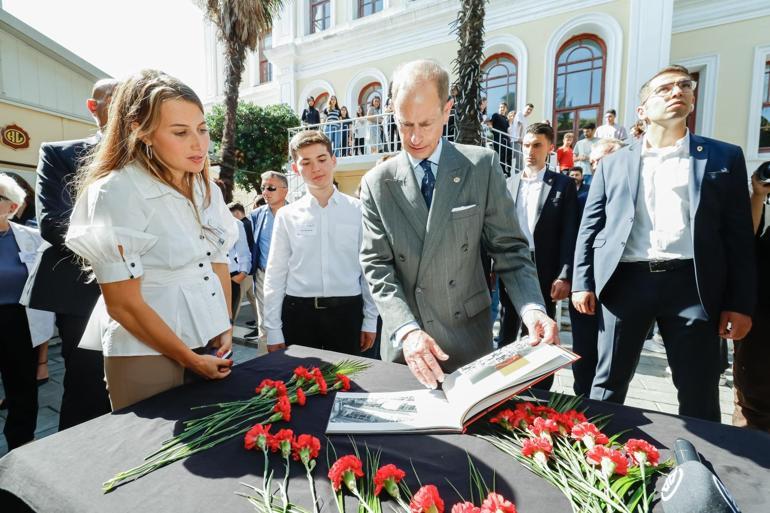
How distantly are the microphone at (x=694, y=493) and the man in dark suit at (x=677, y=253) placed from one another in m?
1.45

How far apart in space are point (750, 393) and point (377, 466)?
7.81ft

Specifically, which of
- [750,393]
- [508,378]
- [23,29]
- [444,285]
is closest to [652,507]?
[508,378]

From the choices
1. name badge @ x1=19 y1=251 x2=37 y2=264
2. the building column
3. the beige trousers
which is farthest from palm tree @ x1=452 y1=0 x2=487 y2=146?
the beige trousers

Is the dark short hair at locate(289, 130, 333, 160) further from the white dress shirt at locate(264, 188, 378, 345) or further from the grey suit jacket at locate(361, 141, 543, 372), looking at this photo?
the grey suit jacket at locate(361, 141, 543, 372)

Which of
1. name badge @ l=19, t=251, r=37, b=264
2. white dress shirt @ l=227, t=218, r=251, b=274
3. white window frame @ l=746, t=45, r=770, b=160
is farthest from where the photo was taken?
white window frame @ l=746, t=45, r=770, b=160

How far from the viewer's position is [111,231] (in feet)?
4.08

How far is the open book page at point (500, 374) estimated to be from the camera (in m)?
1.07

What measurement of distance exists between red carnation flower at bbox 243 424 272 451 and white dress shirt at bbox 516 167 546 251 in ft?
9.63

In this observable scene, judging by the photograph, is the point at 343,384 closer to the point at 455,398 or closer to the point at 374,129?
the point at 455,398

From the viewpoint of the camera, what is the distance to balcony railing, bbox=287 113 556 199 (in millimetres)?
10281

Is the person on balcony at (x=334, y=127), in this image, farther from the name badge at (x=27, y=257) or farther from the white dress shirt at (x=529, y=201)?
the name badge at (x=27, y=257)

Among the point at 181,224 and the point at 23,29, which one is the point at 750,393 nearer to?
the point at 181,224

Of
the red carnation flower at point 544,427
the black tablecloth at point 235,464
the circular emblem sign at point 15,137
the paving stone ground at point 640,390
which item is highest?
the circular emblem sign at point 15,137

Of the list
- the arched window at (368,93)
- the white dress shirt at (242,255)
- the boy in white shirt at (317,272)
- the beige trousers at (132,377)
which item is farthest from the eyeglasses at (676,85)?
the arched window at (368,93)
